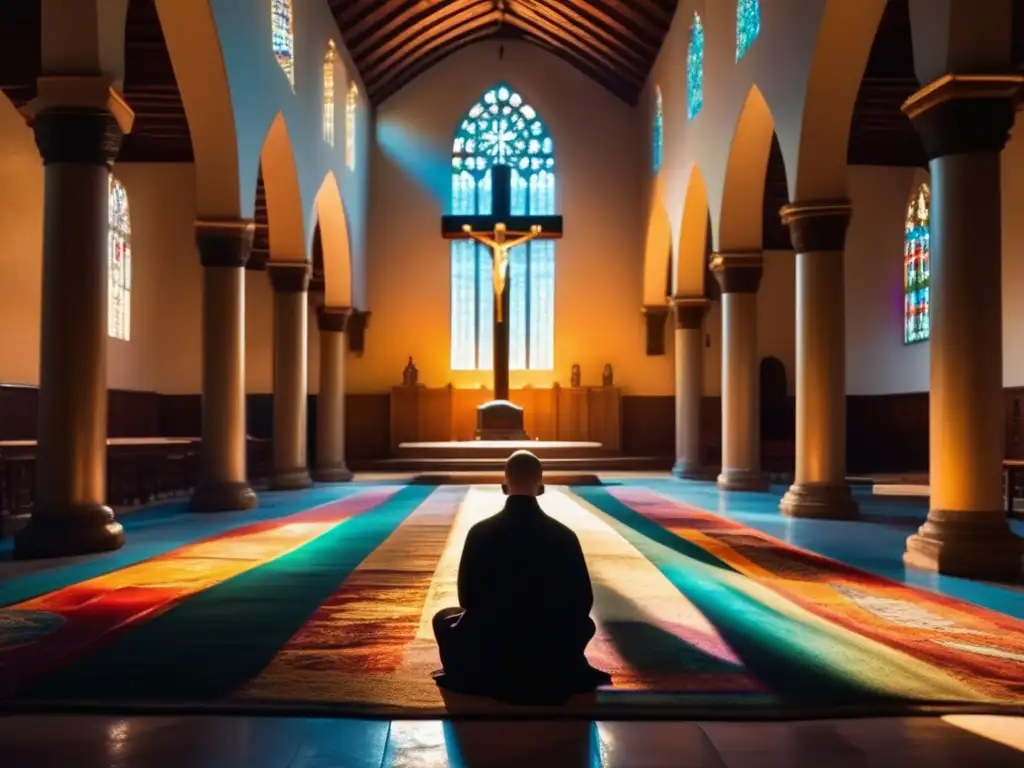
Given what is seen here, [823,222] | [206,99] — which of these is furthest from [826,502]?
[206,99]

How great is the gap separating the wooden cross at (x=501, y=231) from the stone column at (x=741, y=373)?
519 cm

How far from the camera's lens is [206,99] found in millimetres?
10828

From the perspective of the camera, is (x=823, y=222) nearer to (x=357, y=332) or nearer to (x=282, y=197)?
(x=282, y=197)

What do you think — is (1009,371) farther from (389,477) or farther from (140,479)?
(140,479)

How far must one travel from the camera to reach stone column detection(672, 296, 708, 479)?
18.7 m

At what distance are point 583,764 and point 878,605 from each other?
10.9 feet

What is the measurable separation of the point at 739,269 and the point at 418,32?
9.97 meters

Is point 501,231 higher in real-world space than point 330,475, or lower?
higher

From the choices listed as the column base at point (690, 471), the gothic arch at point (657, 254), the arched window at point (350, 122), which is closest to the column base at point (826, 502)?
the column base at point (690, 471)

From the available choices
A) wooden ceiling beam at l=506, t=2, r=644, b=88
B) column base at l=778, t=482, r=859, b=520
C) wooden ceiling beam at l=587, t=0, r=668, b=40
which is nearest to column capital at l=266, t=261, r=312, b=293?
wooden ceiling beam at l=587, t=0, r=668, b=40

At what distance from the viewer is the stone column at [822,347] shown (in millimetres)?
10727

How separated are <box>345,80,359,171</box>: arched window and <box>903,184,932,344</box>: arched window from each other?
11.7 metres

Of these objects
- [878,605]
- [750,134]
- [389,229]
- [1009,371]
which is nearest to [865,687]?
[878,605]

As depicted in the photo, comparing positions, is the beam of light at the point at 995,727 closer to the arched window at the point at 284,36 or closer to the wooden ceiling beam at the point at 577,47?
the arched window at the point at 284,36
